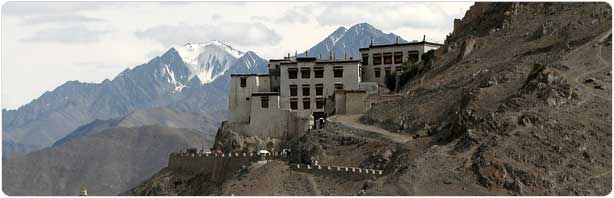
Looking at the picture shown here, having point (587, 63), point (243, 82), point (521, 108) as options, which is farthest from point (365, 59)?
point (521, 108)

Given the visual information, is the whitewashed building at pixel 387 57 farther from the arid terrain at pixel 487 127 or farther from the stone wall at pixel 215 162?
the stone wall at pixel 215 162

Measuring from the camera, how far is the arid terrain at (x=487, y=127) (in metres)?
62.1

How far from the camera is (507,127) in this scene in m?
65.3

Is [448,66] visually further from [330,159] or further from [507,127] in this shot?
[507,127]

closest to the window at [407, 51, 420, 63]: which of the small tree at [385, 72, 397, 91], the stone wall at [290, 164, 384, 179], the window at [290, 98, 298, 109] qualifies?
the small tree at [385, 72, 397, 91]

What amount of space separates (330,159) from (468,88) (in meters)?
7.65

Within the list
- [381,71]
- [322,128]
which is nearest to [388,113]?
[322,128]

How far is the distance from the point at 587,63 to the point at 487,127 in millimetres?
8710

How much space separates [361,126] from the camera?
7938cm

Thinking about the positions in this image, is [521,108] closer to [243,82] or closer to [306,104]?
[306,104]

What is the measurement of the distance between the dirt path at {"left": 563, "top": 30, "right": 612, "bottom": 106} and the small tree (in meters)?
20.4

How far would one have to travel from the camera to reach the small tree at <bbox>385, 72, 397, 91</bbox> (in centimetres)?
9469

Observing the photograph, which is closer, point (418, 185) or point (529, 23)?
point (418, 185)

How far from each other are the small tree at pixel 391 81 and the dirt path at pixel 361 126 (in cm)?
1153
